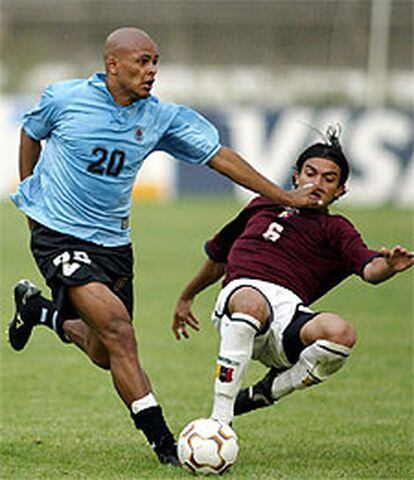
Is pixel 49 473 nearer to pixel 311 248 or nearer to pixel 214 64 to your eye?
pixel 311 248

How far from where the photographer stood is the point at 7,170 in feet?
102

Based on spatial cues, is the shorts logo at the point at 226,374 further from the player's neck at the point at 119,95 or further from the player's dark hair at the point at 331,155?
the player's neck at the point at 119,95

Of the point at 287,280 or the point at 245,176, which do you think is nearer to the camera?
the point at 245,176

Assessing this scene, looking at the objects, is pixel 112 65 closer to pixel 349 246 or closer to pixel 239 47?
pixel 349 246

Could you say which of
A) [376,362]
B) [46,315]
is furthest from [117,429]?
[376,362]

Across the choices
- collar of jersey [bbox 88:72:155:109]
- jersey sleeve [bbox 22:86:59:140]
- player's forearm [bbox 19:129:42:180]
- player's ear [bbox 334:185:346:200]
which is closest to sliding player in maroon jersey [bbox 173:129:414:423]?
player's ear [bbox 334:185:346:200]

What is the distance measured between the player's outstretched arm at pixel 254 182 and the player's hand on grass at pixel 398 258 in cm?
63

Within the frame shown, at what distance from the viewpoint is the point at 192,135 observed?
23.7ft

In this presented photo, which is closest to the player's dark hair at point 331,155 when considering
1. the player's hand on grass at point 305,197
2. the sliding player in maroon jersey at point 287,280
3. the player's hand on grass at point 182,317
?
the sliding player in maroon jersey at point 287,280

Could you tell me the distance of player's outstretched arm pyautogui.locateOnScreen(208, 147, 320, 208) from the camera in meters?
7.10

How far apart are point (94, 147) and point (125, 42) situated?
0.57 meters

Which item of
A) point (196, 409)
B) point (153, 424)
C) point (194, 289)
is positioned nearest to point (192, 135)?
point (194, 289)

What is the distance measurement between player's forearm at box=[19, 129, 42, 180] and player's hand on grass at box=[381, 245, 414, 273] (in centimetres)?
204

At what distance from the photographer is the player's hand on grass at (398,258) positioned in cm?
661
